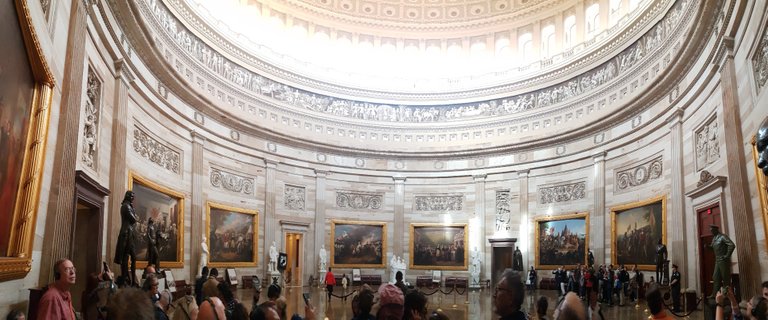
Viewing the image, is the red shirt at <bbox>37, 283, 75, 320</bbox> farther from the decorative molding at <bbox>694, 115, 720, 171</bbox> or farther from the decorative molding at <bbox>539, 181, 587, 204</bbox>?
the decorative molding at <bbox>539, 181, 587, 204</bbox>

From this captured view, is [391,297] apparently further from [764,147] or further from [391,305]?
[764,147]

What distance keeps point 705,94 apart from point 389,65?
21503mm

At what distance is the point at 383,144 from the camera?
36031mm

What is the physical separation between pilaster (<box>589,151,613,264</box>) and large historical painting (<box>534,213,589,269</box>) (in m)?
0.51

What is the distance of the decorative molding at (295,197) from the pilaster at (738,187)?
21.5 meters

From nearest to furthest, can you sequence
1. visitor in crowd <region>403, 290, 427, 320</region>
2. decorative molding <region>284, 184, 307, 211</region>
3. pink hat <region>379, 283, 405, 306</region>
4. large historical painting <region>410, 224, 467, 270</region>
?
1. pink hat <region>379, 283, 405, 306</region>
2. visitor in crowd <region>403, 290, 427, 320</region>
3. decorative molding <region>284, 184, 307, 211</region>
4. large historical painting <region>410, 224, 467, 270</region>

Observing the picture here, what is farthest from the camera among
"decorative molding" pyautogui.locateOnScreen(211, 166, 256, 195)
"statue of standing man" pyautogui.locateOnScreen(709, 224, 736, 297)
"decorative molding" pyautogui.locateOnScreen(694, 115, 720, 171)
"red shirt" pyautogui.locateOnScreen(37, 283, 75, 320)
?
"decorative molding" pyautogui.locateOnScreen(211, 166, 256, 195)

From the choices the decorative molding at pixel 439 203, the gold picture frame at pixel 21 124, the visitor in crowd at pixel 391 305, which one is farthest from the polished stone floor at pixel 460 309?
the visitor in crowd at pixel 391 305

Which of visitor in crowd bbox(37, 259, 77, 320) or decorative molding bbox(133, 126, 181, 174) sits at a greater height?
decorative molding bbox(133, 126, 181, 174)

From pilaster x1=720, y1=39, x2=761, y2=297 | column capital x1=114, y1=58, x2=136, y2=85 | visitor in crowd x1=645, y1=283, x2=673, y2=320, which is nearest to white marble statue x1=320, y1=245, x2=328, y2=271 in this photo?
column capital x1=114, y1=58, x2=136, y2=85

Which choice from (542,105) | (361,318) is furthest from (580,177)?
(361,318)

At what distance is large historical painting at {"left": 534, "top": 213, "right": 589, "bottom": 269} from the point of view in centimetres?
2900

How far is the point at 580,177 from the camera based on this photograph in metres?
29.7

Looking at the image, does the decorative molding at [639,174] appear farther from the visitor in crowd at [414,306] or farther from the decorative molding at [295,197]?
the visitor in crowd at [414,306]
